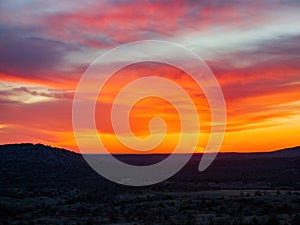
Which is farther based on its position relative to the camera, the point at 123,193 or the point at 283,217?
the point at 123,193

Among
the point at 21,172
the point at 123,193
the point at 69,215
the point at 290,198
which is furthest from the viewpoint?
the point at 21,172

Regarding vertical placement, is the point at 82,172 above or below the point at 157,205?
above

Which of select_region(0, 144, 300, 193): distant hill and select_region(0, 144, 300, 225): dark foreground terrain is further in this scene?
select_region(0, 144, 300, 193): distant hill

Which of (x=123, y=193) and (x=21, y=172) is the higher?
(x=21, y=172)

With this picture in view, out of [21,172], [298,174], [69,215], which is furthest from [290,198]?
[21,172]

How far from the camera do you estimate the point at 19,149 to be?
12038 cm

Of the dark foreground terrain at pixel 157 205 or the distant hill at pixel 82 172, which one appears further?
the distant hill at pixel 82 172

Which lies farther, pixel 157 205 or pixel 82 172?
pixel 82 172

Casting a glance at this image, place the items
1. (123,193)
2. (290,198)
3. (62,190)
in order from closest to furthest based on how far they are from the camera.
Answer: (290,198)
(123,193)
(62,190)

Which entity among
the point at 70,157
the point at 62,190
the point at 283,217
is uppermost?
the point at 70,157

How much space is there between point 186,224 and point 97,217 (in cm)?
857

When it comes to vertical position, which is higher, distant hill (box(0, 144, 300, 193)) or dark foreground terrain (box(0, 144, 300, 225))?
distant hill (box(0, 144, 300, 193))

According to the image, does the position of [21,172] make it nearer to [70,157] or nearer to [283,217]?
[70,157]

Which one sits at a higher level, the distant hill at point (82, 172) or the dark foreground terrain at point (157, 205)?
the distant hill at point (82, 172)
